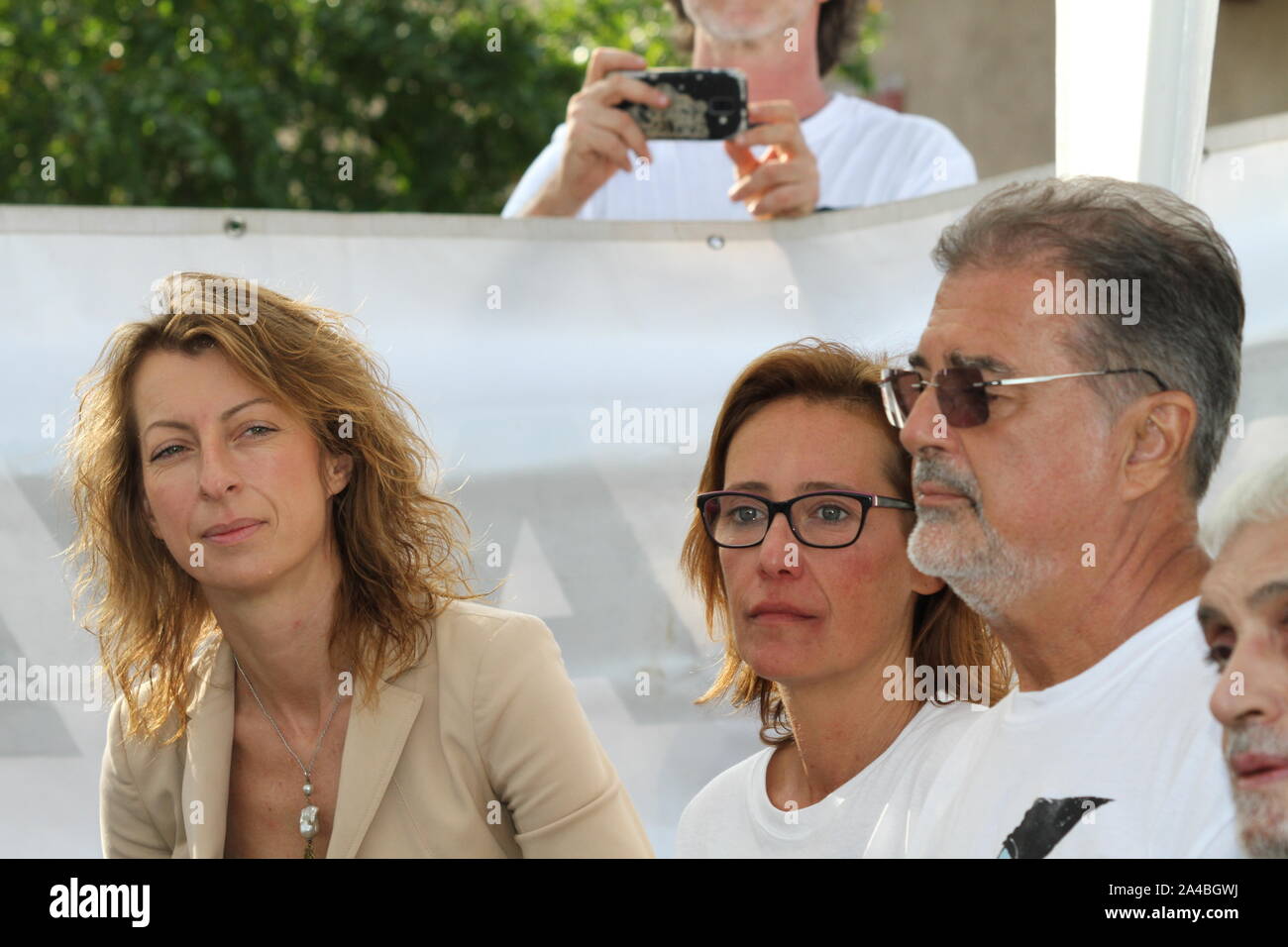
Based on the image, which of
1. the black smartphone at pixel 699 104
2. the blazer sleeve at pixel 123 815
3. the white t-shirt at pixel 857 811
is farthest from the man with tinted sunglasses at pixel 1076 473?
the blazer sleeve at pixel 123 815

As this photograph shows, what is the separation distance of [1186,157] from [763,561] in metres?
0.90

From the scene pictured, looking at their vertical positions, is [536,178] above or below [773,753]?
above

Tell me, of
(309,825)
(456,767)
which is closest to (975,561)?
(456,767)

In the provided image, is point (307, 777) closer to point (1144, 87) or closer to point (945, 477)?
point (945, 477)

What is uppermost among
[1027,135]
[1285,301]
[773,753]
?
[1027,135]

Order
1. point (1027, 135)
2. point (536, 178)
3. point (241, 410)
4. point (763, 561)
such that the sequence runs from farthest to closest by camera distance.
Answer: point (1027, 135)
point (536, 178)
point (241, 410)
point (763, 561)

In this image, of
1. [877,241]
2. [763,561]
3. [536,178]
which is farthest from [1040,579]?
[536,178]

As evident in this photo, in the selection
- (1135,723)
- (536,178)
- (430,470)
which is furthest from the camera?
(536,178)

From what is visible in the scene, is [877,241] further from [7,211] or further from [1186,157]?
[7,211]

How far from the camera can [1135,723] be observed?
188 cm

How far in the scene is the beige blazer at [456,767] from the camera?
2385 mm

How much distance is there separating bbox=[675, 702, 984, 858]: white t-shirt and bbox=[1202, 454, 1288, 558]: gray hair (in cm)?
50

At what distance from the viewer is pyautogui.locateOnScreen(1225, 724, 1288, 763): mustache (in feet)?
5.39

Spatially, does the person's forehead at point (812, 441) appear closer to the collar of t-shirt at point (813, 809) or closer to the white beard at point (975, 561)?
the white beard at point (975, 561)
